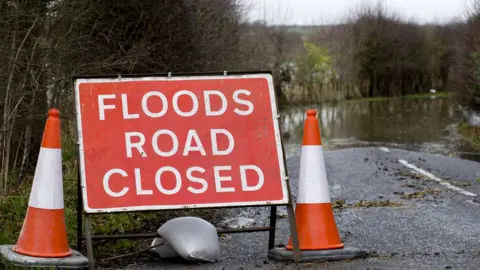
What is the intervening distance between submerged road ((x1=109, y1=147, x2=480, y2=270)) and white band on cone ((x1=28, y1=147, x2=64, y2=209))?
2.67ft

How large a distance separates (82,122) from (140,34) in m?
10.4

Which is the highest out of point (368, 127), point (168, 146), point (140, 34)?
point (140, 34)

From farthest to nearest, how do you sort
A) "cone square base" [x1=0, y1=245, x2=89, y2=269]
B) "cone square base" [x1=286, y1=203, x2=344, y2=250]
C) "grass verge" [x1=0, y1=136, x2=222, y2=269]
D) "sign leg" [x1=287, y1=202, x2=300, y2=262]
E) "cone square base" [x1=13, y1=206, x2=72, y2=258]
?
"grass verge" [x1=0, y1=136, x2=222, y2=269], "cone square base" [x1=286, y1=203, x2=344, y2=250], "sign leg" [x1=287, y1=202, x2=300, y2=262], "cone square base" [x1=13, y1=206, x2=72, y2=258], "cone square base" [x1=0, y1=245, x2=89, y2=269]

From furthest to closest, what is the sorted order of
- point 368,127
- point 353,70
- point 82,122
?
point 353,70
point 368,127
point 82,122

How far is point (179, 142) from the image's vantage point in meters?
6.14

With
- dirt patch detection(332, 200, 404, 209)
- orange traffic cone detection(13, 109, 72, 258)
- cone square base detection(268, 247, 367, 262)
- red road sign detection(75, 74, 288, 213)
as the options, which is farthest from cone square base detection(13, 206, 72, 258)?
dirt patch detection(332, 200, 404, 209)

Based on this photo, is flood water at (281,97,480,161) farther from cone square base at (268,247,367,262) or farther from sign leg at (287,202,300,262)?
sign leg at (287,202,300,262)

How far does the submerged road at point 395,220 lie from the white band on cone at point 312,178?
535 mm

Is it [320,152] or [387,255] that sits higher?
[320,152]

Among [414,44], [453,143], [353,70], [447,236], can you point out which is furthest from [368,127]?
[414,44]

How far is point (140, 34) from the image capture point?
1630cm

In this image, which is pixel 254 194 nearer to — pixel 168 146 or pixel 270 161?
pixel 270 161

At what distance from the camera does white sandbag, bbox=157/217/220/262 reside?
5.93 meters

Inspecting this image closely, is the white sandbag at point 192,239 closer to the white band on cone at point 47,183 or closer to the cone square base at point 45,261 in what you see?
the cone square base at point 45,261
